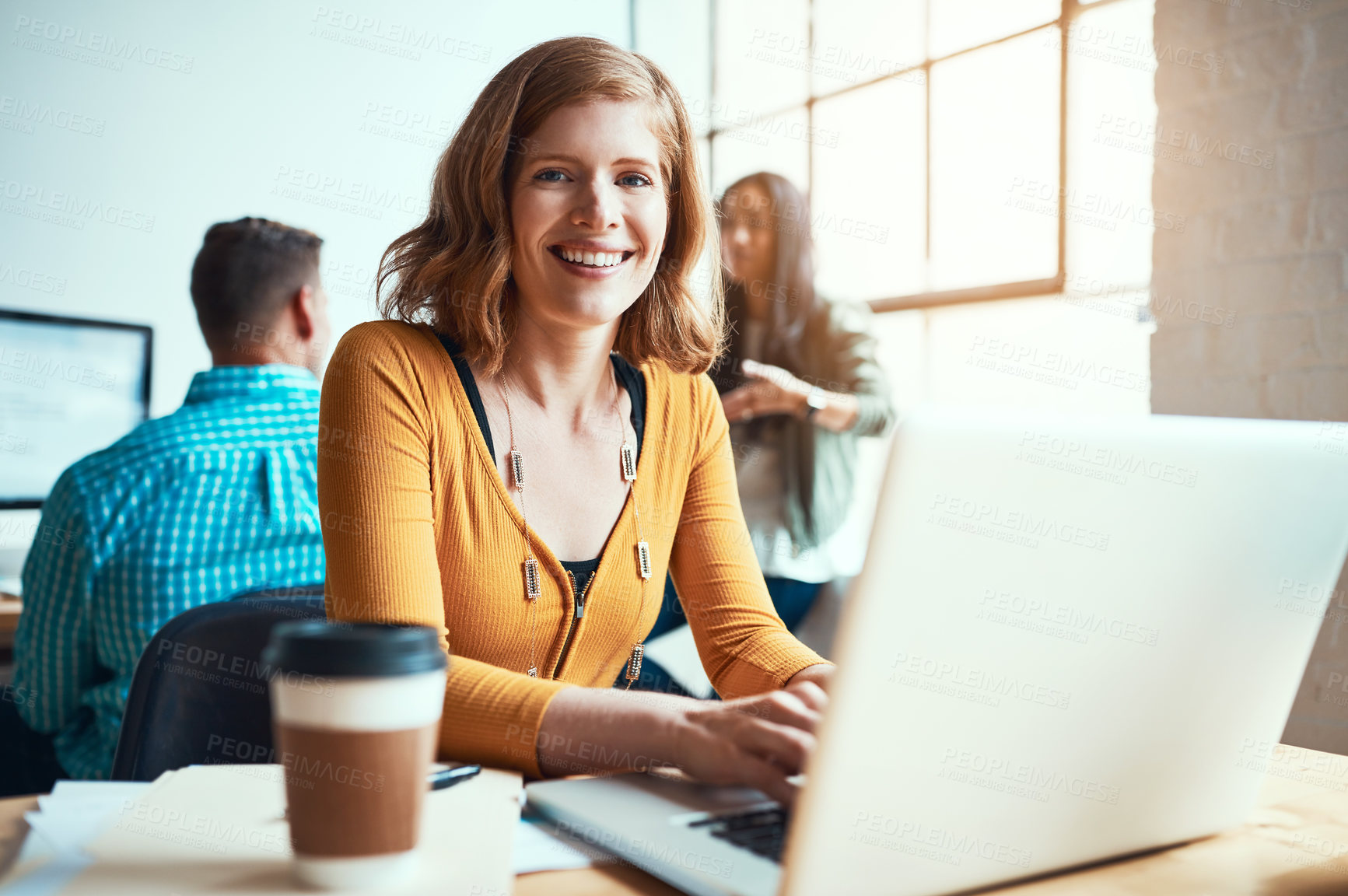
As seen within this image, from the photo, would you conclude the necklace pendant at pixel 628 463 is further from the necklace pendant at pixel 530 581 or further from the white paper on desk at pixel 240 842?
the white paper on desk at pixel 240 842

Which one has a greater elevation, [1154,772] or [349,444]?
[349,444]

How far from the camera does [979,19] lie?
2963mm

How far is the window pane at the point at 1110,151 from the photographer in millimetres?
2438

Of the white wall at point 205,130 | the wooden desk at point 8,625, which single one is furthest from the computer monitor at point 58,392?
the wooden desk at point 8,625

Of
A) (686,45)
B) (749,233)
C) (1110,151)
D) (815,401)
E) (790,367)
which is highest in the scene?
(686,45)

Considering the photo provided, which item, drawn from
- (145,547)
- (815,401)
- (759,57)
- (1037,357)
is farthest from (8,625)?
(759,57)

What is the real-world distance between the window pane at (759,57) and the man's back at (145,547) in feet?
8.83

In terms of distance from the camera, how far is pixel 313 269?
1.93 m

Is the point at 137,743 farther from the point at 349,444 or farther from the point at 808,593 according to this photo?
the point at 808,593

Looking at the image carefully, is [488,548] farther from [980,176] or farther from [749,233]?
[980,176]

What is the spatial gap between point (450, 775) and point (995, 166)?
8.92ft

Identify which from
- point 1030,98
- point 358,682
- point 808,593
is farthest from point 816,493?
point 358,682

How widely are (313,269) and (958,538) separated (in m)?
1.76

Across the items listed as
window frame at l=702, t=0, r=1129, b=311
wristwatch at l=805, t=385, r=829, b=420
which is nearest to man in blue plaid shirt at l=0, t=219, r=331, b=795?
wristwatch at l=805, t=385, r=829, b=420
